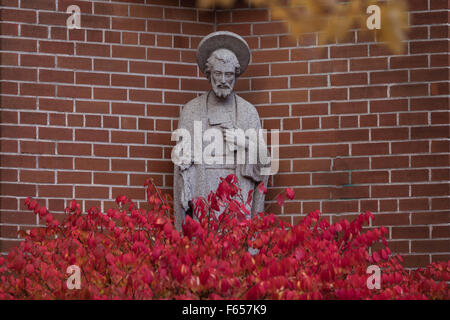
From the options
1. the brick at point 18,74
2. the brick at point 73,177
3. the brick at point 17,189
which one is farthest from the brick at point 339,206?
the brick at point 18,74

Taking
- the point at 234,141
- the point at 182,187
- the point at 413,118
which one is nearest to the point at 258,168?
the point at 234,141

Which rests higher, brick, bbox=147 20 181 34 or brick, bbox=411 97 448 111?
brick, bbox=147 20 181 34

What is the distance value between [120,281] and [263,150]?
2138 mm

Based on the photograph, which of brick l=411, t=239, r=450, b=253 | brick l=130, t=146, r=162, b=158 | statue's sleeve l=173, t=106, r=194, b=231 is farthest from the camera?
brick l=130, t=146, r=162, b=158

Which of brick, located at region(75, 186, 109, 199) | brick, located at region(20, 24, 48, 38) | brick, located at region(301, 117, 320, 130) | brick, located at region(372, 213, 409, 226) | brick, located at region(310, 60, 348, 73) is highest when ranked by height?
brick, located at region(20, 24, 48, 38)

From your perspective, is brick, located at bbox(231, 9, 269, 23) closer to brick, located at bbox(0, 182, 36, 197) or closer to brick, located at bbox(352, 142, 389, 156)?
brick, located at bbox(352, 142, 389, 156)

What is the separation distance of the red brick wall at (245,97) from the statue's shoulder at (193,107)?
1.65ft

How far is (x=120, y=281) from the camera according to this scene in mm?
4105

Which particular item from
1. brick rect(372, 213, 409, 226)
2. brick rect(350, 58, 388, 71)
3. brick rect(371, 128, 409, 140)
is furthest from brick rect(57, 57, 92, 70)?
brick rect(372, 213, 409, 226)

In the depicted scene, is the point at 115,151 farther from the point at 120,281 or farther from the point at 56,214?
the point at 120,281

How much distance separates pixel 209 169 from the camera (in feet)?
19.4

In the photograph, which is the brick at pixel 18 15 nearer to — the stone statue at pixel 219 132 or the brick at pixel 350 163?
the stone statue at pixel 219 132

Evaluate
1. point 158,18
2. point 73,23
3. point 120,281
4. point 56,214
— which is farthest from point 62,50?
point 120,281

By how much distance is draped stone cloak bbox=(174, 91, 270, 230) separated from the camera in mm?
5883
